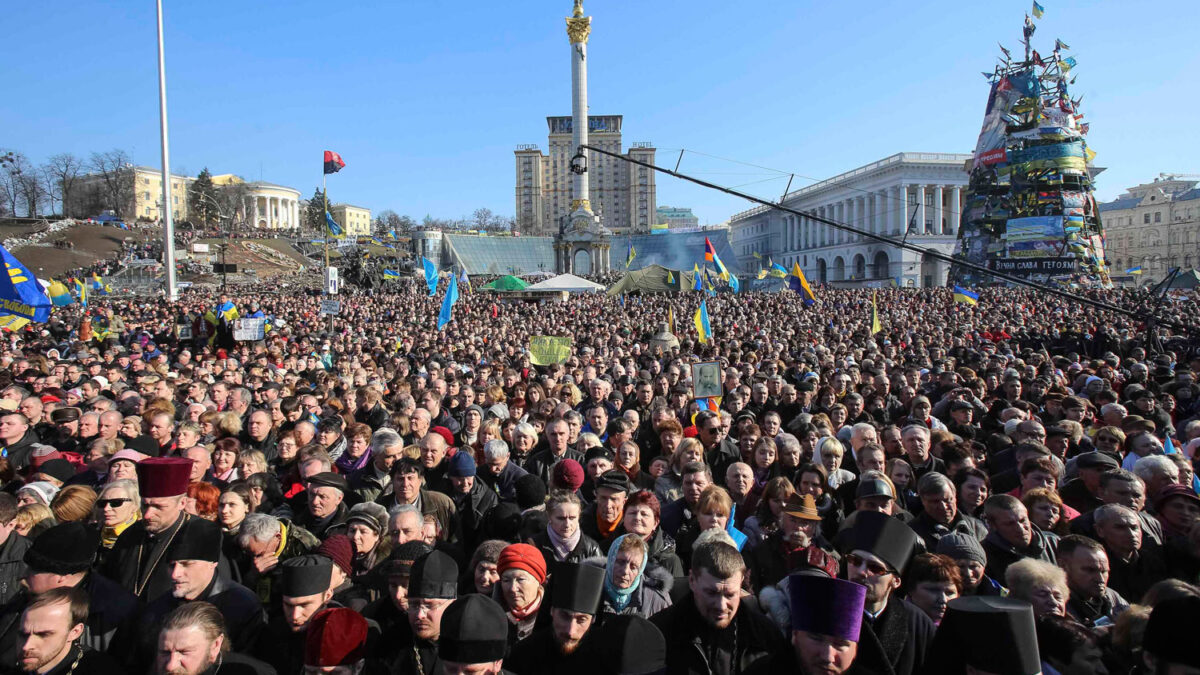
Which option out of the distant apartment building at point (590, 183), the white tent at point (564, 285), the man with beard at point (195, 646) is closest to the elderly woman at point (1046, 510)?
the man with beard at point (195, 646)

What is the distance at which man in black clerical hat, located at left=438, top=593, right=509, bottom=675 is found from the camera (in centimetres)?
232

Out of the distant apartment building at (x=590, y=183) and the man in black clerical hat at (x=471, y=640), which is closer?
the man in black clerical hat at (x=471, y=640)

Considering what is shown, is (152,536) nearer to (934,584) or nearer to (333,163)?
(934,584)

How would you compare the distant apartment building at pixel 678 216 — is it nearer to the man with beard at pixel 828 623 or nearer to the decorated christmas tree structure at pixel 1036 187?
the decorated christmas tree structure at pixel 1036 187

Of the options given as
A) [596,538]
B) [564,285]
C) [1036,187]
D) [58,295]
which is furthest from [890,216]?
[596,538]

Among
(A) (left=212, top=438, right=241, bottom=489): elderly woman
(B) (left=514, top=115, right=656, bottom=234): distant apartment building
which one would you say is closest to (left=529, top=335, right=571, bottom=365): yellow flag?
(A) (left=212, top=438, right=241, bottom=489): elderly woman

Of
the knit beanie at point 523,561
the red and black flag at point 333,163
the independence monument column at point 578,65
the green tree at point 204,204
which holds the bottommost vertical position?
the knit beanie at point 523,561

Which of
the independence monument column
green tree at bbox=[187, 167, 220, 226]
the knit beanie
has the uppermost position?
the independence monument column

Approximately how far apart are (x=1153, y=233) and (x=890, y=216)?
32212 millimetres

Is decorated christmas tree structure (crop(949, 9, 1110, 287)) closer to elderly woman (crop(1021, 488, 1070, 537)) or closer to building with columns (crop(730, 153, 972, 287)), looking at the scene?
building with columns (crop(730, 153, 972, 287))

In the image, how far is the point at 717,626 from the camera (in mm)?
2754

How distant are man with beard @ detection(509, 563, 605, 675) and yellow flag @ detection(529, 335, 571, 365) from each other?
984 centimetres

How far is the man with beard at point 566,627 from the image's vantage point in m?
2.62

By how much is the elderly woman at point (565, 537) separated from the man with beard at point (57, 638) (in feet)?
6.10
